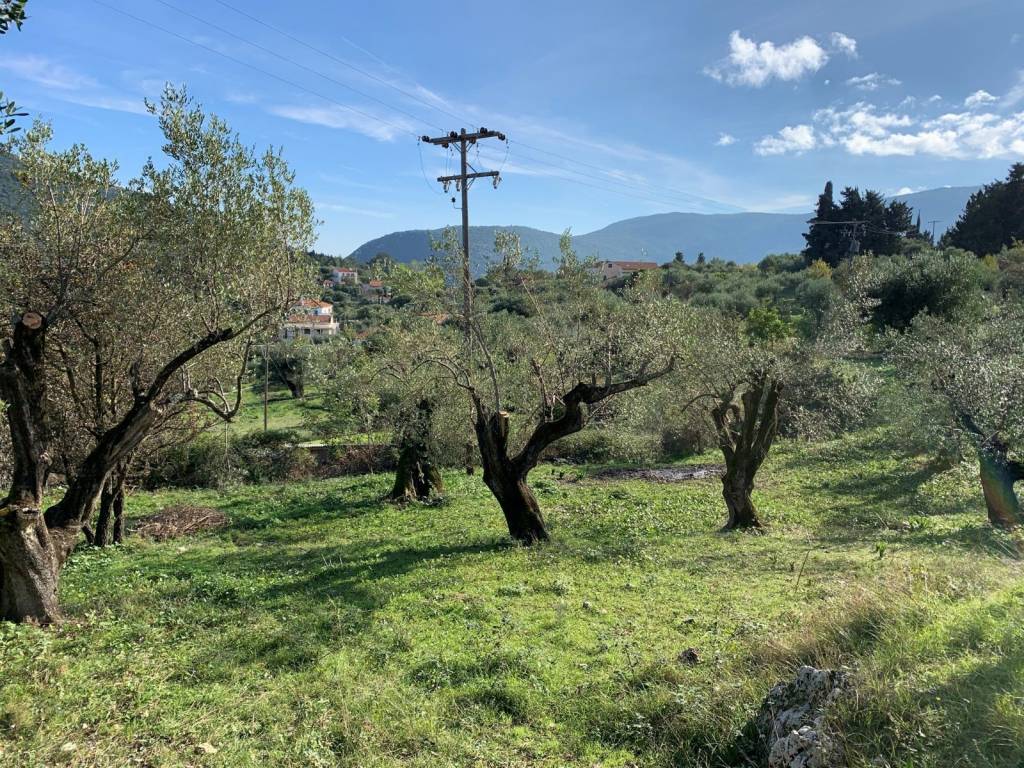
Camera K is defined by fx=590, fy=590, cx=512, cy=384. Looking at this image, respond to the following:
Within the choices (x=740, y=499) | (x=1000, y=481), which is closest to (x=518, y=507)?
(x=740, y=499)

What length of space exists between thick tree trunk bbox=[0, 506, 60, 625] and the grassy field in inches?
23.4

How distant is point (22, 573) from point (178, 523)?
10241mm

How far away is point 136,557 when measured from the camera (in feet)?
45.7

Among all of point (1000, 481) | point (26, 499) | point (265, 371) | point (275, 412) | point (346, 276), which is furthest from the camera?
point (346, 276)

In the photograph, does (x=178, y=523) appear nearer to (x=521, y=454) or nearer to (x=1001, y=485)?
(x=521, y=454)

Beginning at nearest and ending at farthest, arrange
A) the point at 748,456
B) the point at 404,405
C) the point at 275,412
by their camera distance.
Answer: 1. the point at 748,456
2. the point at 404,405
3. the point at 275,412

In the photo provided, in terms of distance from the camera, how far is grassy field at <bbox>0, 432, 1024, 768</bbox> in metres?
5.51

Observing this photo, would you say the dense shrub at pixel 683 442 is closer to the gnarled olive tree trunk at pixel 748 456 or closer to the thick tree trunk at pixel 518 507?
the gnarled olive tree trunk at pixel 748 456

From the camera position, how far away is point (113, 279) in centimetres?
1070

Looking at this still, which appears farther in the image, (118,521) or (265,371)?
(265,371)

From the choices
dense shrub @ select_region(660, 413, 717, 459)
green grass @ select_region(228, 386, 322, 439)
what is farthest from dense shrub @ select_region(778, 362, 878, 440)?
green grass @ select_region(228, 386, 322, 439)

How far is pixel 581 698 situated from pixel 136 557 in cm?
1204

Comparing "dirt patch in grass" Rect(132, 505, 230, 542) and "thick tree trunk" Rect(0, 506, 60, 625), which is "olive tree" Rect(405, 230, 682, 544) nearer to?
"thick tree trunk" Rect(0, 506, 60, 625)

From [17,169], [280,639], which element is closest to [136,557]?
[280,639]
